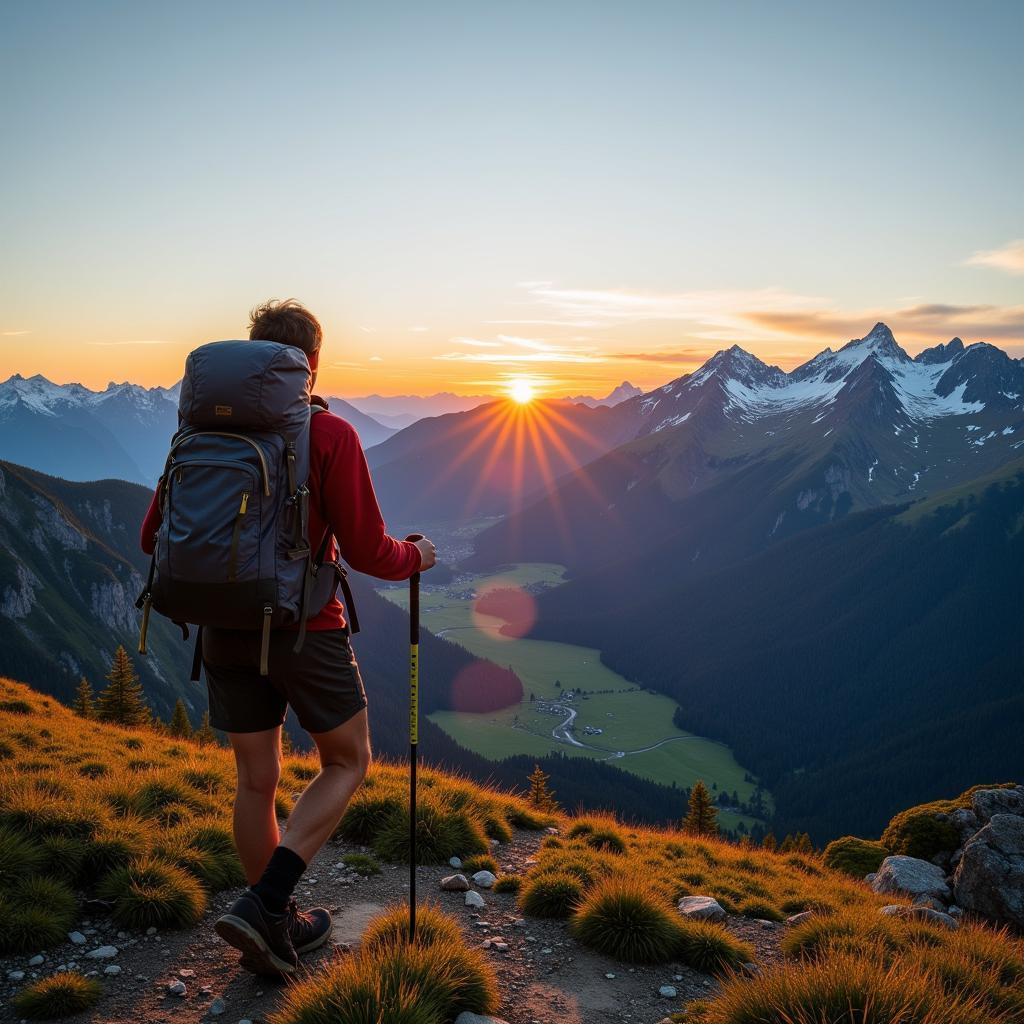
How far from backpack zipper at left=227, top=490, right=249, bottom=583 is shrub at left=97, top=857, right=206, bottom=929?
13.9ft

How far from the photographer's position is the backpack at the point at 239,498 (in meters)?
4.47

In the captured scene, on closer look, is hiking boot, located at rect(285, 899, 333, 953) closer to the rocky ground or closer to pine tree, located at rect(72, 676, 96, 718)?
the rocky ground

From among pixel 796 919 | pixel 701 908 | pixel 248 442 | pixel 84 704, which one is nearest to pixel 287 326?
pixel 248 442

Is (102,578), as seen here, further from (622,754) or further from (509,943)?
(509,943)

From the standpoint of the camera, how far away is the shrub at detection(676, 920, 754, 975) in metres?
6.99

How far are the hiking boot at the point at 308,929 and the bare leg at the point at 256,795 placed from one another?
48 cm

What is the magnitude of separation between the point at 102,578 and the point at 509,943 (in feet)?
655

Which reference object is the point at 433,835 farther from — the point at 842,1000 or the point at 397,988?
the point at 842,1000

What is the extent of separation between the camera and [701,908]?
8.61 metres

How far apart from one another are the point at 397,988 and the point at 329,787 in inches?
57.5

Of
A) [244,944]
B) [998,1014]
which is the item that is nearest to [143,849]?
[244,944]

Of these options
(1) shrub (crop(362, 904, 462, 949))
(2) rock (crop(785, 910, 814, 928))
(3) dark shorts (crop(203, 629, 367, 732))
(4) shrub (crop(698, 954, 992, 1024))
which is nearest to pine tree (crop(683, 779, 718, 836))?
(2) rock (crop(785, 910, 814, 928))

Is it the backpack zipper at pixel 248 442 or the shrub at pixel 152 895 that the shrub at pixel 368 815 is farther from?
the backpack zipper at pixel 248 442

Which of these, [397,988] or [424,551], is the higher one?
[424,551]
